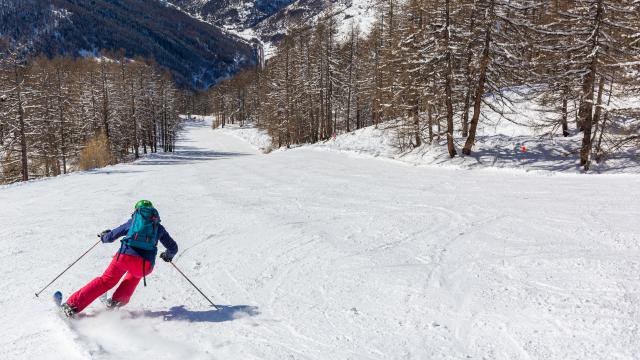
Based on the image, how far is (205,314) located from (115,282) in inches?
45.8

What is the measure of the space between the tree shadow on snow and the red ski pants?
0.36m

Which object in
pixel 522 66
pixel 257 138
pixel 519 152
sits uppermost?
pixel 522 66

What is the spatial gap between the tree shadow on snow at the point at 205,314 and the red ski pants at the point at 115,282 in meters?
0.36

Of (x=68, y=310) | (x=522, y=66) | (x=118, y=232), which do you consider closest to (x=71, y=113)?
(x=522, y=66)

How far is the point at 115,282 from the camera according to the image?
15.8 feet

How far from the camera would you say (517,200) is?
11414 mm

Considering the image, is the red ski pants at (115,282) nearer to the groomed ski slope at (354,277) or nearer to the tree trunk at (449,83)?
the groomed ski slope at (354,277)

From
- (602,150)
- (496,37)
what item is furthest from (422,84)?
(602,150)

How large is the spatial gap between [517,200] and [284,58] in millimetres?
38656

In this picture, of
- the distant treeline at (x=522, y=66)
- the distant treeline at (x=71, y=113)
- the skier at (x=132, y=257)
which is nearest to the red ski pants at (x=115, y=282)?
the skier at (x=132, y=257)

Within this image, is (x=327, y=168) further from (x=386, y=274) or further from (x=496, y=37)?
(x=386, y=274)

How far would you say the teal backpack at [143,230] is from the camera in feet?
16.1

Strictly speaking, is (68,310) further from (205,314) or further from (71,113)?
(71,113)

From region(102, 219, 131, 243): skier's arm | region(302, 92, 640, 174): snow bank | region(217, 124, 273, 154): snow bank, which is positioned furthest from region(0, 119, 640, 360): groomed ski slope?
region(217, 124, 273, 154): snow bank
